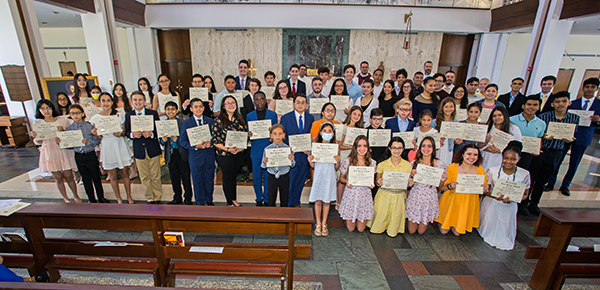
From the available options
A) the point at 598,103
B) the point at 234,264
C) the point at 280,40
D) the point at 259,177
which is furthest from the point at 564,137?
the point at 280,40

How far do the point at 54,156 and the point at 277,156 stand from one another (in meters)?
3.41

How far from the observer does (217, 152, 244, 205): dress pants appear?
12.3ft

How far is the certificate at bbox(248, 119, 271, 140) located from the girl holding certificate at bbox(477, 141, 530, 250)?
9.86 feet

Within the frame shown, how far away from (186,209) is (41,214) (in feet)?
4.02

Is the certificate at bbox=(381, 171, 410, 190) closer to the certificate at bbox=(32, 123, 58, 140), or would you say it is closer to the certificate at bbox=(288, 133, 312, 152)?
the certificate at bbox=(288, 133, 312, 152)

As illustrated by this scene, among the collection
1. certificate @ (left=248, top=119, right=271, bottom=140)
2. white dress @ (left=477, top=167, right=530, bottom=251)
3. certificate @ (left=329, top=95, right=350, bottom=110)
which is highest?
certificate @ (left=329, top=95, right=350, bottom=110)

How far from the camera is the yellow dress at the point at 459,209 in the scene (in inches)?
138

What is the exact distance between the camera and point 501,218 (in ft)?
11.2

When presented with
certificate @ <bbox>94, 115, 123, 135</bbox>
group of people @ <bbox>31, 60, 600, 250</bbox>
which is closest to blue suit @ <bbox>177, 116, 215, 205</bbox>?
group of people @ <bbox>31, 60, 600, 250</bbox>

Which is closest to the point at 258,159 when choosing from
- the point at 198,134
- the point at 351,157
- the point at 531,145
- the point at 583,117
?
the point at 198,134

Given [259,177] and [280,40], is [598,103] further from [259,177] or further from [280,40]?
[280,40]

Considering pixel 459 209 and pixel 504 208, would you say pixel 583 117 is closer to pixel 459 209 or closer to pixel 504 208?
pixel 504 208

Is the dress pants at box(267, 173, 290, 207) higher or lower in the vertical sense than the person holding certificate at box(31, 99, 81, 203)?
lower

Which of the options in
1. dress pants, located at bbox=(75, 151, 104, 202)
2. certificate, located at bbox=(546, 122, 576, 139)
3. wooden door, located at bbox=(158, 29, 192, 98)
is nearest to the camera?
dress pants, located at bbox=(75, 151, 104, 202)
